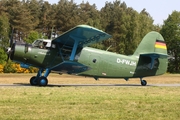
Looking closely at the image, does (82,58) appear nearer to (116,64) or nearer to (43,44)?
(43,44)

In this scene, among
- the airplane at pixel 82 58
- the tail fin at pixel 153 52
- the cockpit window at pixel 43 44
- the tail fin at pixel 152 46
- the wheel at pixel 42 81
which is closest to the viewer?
the airplane at pixel 82 58

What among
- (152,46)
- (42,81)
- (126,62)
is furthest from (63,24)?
(42,81)

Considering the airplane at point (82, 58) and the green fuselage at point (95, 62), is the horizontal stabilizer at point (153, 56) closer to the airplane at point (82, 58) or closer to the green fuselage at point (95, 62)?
the airplane at point (82, 58)

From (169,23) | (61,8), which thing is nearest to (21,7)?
(61,8)

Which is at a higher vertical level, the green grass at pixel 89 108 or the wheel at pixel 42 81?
the green grass at pixel 89 108

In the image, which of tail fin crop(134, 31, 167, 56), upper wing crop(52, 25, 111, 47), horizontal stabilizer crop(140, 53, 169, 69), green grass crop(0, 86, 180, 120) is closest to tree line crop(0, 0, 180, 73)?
tail fin crop(134, 31, 167, 56)

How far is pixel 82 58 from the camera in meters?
20.6

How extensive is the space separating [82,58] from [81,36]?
2.09 m

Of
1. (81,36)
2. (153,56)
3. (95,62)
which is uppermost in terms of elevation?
(81,36)

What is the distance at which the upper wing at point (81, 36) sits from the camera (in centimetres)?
1788

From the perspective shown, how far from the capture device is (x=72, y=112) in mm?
9656

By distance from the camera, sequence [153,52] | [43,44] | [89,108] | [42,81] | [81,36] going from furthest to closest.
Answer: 1. [153,52]
2. [43,44]
3. [42,81]
4. [81,36]
5. [89,108]

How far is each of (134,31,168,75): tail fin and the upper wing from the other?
4854 mm

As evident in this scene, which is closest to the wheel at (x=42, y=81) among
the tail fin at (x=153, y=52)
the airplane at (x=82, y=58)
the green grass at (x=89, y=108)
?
the airplane at (x=82, y=58)
